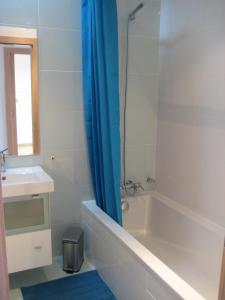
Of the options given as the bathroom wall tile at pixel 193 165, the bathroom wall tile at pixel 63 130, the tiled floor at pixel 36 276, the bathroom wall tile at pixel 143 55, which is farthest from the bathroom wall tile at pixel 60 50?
the tiled floor at pixel 36 276

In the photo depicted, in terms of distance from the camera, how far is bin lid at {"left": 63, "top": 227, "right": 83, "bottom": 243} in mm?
2312

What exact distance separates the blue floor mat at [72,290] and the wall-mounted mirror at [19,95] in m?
1.03

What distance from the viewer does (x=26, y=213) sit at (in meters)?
2.02

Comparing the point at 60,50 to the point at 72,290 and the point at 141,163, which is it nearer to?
the point at 141,163

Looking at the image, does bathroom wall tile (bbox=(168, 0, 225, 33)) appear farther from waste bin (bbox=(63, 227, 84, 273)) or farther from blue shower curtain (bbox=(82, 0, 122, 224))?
waste bin (bbox=(63, 227, 84, 273))

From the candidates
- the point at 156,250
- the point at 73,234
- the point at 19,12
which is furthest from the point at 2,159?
the point at 156,250

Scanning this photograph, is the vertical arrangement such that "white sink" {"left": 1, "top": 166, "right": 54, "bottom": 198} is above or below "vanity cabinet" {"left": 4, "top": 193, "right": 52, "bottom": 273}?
above

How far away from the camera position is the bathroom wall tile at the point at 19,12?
208 centimetres

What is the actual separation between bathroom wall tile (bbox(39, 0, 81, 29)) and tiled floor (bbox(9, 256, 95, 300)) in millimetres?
1952

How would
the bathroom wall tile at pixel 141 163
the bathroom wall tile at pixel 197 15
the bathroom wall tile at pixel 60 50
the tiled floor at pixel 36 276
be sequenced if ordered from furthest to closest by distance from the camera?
1. the bathroom wall tile at pixel 141 163
2. the bathroom wall tile at pixel 60 50
3. the tiled floor at pixel 36 276
4. the bathroom wall tile at pixel 197 15

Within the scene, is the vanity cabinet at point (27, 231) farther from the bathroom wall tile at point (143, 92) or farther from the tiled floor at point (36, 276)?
the bathroom wall tile at point (143, 92)

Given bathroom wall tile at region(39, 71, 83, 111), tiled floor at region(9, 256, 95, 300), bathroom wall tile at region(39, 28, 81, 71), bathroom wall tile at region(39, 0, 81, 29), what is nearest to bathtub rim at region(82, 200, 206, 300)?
tiled floor at region(9, 256, 95, 300)

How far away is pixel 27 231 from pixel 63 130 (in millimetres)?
852

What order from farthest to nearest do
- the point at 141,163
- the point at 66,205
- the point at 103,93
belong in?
the point at 141,163, the point at 66,205, the point at 103,93
